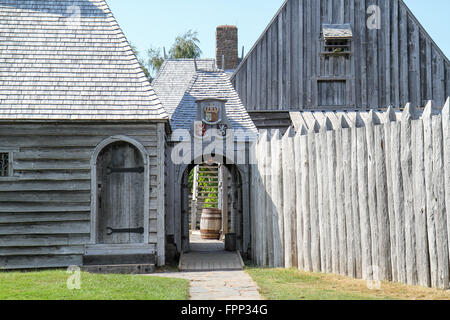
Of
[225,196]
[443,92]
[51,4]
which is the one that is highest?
[51,4]

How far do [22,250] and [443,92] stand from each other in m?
13.6

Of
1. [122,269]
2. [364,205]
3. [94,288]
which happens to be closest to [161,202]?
[122,269]

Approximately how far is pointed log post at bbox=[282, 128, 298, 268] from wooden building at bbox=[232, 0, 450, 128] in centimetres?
718

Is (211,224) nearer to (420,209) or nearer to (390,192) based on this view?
(390,192)

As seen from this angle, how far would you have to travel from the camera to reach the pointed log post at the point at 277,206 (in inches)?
439

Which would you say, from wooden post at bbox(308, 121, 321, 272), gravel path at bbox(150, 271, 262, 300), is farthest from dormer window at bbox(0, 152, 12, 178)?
wooden post at bbox(308, 121, 321, 272)

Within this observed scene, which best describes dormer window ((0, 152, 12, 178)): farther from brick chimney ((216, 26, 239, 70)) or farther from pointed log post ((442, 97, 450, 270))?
brick chimney ((216, 26, 239, 70))

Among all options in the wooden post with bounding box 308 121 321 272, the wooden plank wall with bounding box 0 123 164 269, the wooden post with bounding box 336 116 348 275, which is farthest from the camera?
the wooden plank wall with bounding box 0 123 164 269

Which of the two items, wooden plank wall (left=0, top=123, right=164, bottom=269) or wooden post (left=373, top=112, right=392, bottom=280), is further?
wooden plank wall (left=0, top=123, right=164, bottom=269)

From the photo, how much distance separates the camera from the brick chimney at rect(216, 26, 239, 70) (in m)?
24.0

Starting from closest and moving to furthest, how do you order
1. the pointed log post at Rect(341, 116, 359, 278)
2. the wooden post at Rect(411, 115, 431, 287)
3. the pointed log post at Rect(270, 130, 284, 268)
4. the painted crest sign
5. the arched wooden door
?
1. the wooden post at Rect(411, 115, 431, 287)
2. the pointed log post at Rect(341, 116, 359, 278)
3. the pointed log post at Rect(270, 130, 284, 268)
4. the arched wooden door
5. the painted crest sign

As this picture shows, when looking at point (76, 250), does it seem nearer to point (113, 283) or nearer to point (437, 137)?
point (113, 283)

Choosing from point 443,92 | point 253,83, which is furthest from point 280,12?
point 443,92

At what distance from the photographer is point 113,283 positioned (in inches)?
343
